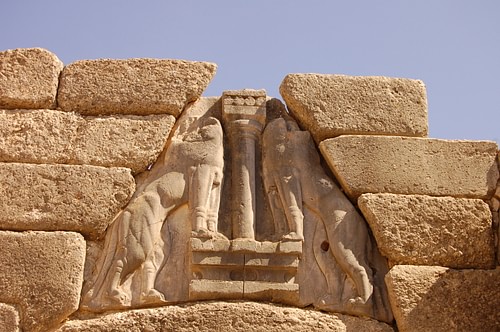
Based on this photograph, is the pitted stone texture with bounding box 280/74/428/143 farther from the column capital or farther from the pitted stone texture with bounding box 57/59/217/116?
the pitted stone texture with bounding box 57/59/217/116

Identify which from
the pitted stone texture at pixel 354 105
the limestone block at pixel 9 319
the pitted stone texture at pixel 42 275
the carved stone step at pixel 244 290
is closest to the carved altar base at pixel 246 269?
the carved stone step at pixel 244 290

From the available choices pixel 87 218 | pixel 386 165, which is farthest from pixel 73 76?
pixel 386 165

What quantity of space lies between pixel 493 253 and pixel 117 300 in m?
2.61

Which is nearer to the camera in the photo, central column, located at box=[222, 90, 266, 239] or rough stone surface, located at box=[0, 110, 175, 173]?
central column, located at box=[222, 90, 266, 239]

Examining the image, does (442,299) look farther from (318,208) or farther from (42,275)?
(42,275)

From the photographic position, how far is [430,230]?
19.8 feet

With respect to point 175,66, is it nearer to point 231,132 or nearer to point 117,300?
point 231,132

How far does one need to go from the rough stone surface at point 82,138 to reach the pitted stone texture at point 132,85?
0.27 feet

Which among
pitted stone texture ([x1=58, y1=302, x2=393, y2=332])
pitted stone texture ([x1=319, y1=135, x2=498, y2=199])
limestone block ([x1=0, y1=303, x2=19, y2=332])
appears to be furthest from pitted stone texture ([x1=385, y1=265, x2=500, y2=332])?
limestone block ([x1=0, y1=303, x2=19, y2=332])

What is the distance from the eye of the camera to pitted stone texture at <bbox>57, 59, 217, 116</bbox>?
6395 mm

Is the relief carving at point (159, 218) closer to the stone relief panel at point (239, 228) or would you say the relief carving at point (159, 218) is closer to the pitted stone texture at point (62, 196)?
the stone relief panel at point (239, 228)

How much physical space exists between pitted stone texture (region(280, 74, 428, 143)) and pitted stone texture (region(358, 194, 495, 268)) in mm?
574

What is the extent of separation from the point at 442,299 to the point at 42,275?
265 cm

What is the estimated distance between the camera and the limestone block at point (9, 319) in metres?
5.65
